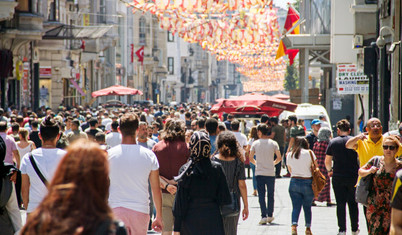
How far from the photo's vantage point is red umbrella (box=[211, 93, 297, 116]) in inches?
966

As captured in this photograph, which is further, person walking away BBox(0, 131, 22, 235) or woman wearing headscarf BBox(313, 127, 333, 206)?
woman wearing headscarf BBox(313, 127, 333, 206)

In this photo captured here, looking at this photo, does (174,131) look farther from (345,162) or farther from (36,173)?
(345,162)

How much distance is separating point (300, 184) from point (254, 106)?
13.3 m

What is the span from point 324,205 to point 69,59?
3067cm

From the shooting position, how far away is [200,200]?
7.10 metres

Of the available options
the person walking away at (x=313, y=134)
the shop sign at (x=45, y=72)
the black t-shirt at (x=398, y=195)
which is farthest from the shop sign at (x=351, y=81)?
the shop sign at (x=45, y=72)

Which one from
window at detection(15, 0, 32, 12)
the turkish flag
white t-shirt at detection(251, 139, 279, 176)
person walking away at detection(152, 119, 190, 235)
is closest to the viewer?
person walking away at detection(152, 119, 190, 235)

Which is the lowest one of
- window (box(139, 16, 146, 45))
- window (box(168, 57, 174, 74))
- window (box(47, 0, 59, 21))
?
window (box(168, 57, 174, 74))

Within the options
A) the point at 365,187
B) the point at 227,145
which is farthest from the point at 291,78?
the point at 365,187

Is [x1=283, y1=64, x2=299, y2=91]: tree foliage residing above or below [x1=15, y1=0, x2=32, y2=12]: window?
below

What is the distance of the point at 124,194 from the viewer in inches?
270

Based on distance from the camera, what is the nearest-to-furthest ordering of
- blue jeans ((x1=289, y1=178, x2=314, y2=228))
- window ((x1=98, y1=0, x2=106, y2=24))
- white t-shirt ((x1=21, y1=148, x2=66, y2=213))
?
1. white t-shirt ((x1=21, y1=148, x2=66, y2=213))
2. blue jeans ((x1=289, y1=178, x2=314, y2=228))
3. window ((x1=98, y1=0, x2=106, y2=24))

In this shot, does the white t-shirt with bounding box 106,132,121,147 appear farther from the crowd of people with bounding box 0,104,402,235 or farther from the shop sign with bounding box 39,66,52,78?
the shop sign with bounding box 39,66,52,78

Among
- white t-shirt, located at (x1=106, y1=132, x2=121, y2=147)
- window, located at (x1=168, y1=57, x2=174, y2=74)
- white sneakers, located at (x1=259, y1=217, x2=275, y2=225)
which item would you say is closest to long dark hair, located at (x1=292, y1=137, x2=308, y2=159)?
white sneakers, located at (x1=259, y1=217, x2=275, y2=225)
